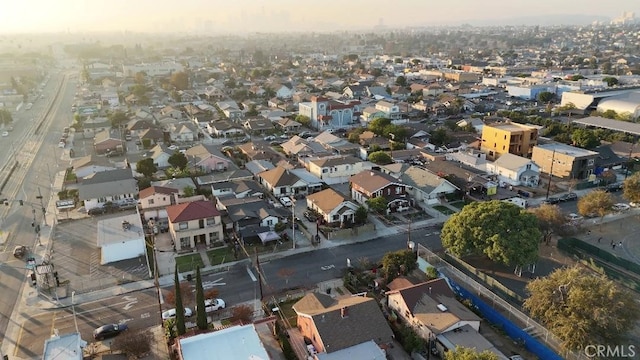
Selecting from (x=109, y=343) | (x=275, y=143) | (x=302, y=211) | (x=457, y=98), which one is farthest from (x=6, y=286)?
(x=457, y=98)

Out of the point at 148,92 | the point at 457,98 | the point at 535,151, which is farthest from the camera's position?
the point at 148,92

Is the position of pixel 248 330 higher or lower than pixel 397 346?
higher

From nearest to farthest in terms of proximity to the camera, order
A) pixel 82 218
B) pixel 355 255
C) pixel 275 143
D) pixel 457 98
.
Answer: pixel 355 255
pixel 82 218
pixel 275 143
pixel 457 98

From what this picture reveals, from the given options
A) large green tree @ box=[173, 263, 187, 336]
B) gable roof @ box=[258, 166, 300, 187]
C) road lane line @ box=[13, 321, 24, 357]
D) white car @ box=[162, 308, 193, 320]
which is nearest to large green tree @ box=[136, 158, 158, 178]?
gable roof @ box=[258, 166, 300, 187]

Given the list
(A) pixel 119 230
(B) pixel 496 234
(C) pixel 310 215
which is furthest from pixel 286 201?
(B) pixel 496 234

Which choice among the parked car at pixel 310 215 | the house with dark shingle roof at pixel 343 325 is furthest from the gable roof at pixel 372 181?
the house with dark shingle roof at pixel 343 325

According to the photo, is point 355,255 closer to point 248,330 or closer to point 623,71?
point 248,330

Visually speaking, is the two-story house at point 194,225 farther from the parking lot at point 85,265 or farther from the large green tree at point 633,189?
the large green tree at point 633,189
